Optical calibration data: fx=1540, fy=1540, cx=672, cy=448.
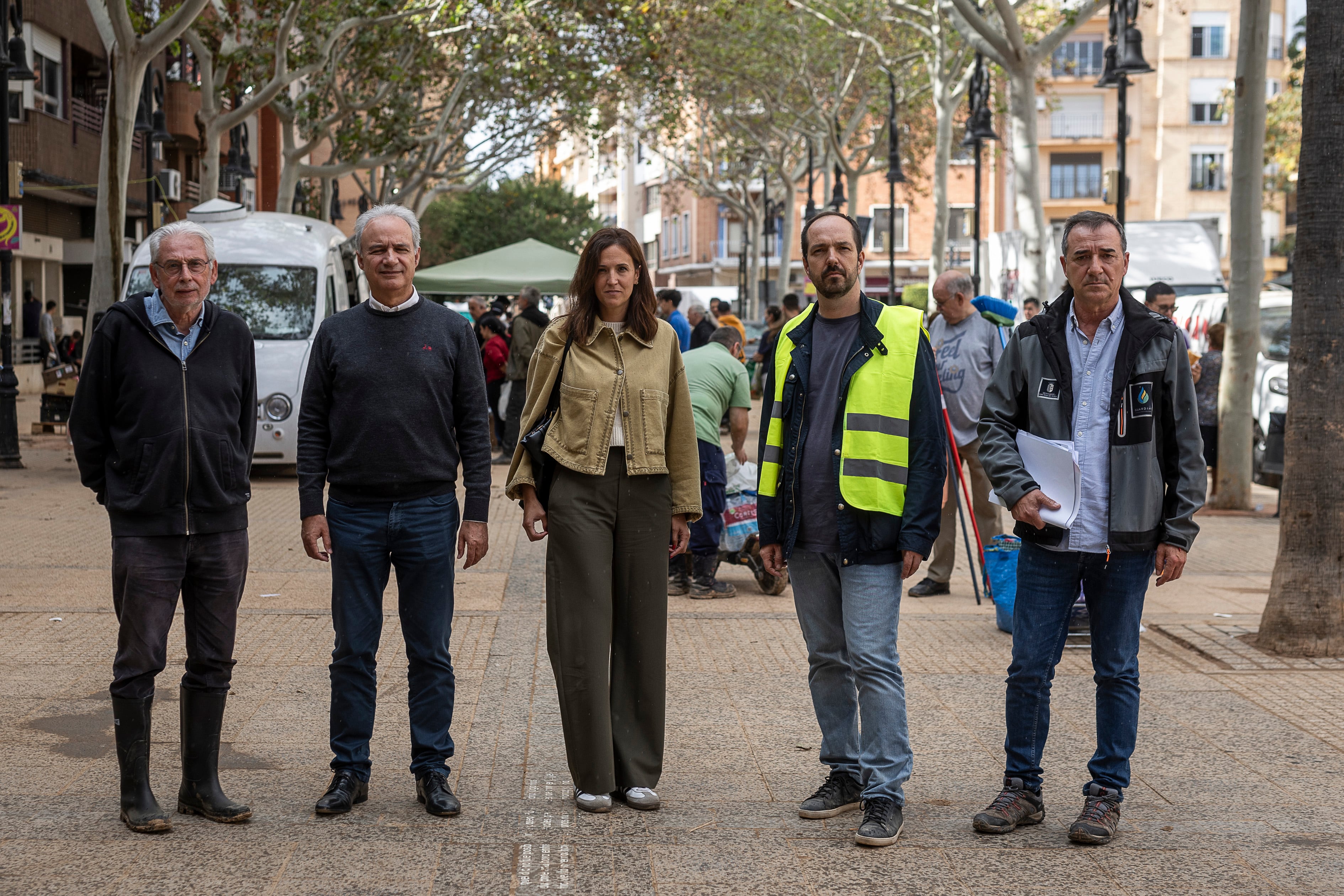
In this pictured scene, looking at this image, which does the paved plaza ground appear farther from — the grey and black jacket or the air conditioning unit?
the air conditioning unit

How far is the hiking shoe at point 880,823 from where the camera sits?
4664 mm

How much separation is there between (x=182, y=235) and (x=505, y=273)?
20291mm

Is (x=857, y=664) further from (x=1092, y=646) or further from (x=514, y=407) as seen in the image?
(x=514, y=407)

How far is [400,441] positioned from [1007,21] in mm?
13320

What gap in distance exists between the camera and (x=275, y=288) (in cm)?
1708

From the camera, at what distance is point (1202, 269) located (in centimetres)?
2636

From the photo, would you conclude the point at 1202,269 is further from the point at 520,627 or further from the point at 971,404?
the point at 520,627

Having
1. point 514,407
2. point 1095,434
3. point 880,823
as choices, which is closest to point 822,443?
point 1095,434

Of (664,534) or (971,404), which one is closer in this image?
(664,534)

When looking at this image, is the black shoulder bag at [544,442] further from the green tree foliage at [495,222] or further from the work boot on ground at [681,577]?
the green tree foliage at [495,222]

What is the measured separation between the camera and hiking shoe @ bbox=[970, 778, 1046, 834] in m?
4.78

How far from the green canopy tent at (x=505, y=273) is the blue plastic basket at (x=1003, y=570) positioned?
15868 mm

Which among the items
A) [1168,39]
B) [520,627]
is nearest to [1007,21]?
[520,627]

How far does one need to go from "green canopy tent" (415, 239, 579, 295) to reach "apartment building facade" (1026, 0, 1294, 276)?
40.1 m
